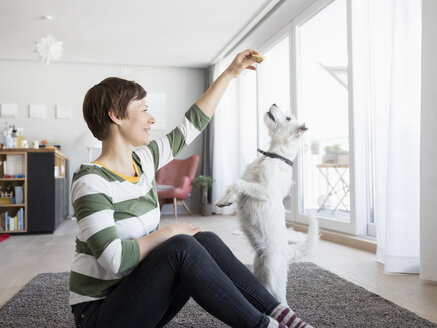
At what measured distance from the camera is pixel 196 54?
20.0ft

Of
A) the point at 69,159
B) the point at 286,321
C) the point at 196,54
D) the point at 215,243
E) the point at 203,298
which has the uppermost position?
the point at 196,54

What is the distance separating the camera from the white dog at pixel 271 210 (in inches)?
63.9

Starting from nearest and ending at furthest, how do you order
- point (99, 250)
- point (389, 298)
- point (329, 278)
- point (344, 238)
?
point (99, 250) < point (389, 298) < point (329, 278) < point (344, 238)

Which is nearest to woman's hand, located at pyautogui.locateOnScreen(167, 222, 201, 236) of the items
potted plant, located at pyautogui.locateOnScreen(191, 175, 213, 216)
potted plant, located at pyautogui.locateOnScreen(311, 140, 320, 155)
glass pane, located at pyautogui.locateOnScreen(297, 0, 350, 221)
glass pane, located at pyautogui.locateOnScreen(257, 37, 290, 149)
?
glass pane, located at pyautogui.locateOnScreen(297, 0, 350, 221)

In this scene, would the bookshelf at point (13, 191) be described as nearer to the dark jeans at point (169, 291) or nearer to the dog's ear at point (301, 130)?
the dog's ear at point (301, 130)

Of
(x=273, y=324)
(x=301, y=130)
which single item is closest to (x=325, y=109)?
(x=301, y=130)

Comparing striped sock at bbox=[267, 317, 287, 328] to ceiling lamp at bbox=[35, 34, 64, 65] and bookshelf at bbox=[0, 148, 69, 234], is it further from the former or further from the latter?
ceiling lamp at bbox=[35, 34, 64, 65]

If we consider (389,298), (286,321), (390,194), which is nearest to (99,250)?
(286,321)

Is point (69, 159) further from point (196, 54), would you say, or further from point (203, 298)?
point (203, 298)

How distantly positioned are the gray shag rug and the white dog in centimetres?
22

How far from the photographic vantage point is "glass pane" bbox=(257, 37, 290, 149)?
4848 mm

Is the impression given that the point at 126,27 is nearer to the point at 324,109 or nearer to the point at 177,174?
the point at 177,174

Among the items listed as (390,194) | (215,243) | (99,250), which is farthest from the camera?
(390,194)

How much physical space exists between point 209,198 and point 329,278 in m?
4.40
